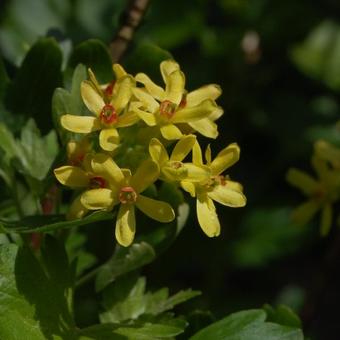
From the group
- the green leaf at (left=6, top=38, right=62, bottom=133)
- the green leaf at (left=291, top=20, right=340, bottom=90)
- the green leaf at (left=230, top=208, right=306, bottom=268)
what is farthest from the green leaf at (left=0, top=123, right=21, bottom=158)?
the green leaf at (left=291, top=20, right=340, bottom=90)

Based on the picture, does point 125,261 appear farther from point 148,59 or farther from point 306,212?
point 306,212

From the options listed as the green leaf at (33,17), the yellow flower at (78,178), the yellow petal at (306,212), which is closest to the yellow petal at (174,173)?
the yellow flower at (78,178)

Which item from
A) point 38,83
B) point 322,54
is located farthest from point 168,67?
point 322,54

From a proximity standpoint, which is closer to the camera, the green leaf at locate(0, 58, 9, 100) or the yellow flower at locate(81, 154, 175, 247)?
the yellow flower at locate(81, 154, 175, 247)

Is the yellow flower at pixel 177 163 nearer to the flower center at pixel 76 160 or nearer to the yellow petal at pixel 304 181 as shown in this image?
the flower center at pixel 76 160

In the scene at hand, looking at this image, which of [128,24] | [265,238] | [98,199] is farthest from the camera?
[265,238]

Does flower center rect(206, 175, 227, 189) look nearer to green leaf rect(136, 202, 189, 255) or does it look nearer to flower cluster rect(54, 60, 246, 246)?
flower cluster rect(54, 60, 246, 246)
